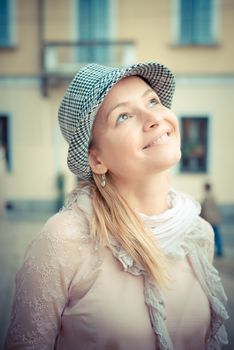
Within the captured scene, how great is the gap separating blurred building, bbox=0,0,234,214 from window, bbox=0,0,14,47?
0.02 meters

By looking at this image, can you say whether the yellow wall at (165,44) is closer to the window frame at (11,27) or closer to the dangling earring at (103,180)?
the window frame at (11,27)

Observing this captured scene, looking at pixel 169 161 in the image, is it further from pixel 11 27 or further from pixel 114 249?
pixel 11 27

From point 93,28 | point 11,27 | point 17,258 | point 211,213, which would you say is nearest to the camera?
point 17,258

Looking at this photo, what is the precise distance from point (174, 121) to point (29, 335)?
523 millimetres

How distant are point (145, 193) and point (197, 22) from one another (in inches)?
248

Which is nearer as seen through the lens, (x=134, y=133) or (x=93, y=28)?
(x=134, y=133)

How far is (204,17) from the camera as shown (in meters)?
6.51

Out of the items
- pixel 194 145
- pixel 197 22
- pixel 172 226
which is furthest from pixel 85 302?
pixel 197 22

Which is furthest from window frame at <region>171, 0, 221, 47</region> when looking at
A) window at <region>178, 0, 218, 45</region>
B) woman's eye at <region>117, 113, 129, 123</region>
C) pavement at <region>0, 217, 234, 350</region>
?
woman's eye at <region>117, 113, 129, 123</region>

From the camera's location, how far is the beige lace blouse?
82cm

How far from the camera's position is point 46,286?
0.83 metres

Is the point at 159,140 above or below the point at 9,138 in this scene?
above

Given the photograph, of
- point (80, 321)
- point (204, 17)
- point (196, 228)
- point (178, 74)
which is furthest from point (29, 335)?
point (204, 17)

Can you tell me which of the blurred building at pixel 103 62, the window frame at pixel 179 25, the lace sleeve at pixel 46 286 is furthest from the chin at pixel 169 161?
the window frame at pixel 179 25
